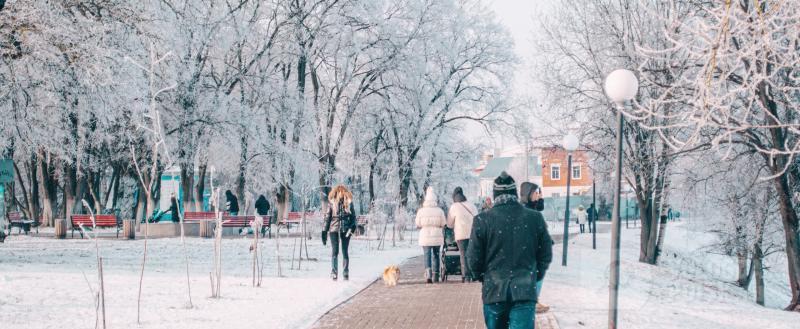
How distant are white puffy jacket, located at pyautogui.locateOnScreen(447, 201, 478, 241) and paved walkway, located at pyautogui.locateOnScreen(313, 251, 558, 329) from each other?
89cm

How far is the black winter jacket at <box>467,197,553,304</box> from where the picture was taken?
6.06 m

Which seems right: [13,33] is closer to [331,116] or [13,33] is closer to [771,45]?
[771,45]

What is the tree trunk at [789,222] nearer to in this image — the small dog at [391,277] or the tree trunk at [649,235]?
the tree trunk at [649,235]

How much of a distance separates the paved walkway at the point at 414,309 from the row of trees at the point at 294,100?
1014 cm

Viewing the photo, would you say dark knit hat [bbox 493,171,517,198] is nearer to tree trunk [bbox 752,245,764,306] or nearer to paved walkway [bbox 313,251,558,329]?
paved walkway [bbox 313,251,558,329]

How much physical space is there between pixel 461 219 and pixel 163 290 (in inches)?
185

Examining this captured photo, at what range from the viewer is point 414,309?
11.1 m

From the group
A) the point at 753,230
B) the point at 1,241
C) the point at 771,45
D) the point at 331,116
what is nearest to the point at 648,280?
the point at 753,230

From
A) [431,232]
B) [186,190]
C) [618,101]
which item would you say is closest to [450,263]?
[431,232]

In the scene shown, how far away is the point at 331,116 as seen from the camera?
37062 mm

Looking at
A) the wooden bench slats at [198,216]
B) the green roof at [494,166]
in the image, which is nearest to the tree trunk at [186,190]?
the wooden bench slats at [198,216]

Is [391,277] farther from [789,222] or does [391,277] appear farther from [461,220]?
→ [789,222]

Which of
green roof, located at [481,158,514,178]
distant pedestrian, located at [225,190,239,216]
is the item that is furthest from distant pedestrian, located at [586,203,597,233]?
green roof, located at [481,158,514,178]

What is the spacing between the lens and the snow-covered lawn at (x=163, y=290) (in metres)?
10.0
